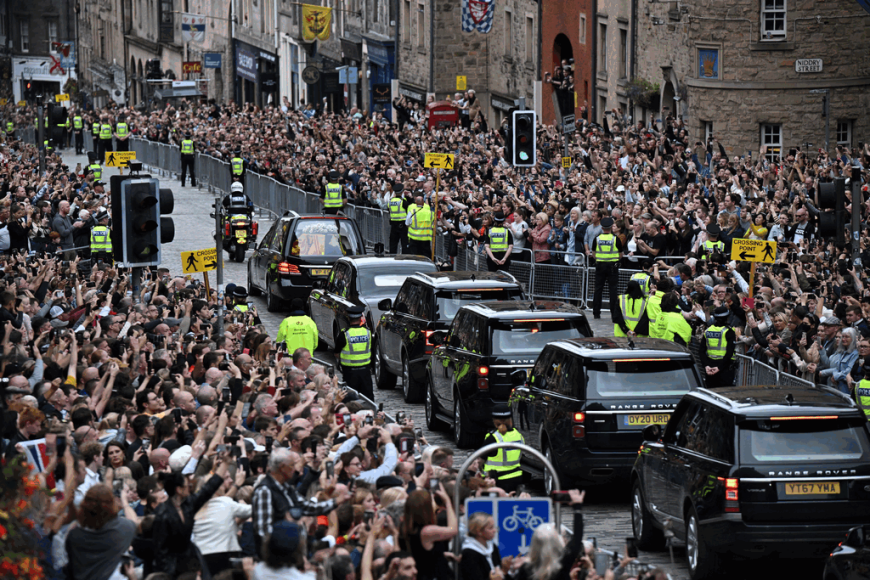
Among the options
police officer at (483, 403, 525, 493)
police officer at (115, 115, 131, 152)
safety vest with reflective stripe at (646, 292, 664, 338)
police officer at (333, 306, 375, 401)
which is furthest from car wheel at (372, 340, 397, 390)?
police officer at (115, 115, 131, 152)

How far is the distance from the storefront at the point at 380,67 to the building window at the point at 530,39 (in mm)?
9681

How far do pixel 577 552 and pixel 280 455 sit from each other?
2.14m

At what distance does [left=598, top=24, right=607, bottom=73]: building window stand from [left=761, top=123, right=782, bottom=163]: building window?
839cm

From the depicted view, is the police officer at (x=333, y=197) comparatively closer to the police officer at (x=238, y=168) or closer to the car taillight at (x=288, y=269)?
the car taillight at (x=288, y=269)

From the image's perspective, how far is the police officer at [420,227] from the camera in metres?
28.9

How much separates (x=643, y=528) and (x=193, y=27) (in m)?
74.0

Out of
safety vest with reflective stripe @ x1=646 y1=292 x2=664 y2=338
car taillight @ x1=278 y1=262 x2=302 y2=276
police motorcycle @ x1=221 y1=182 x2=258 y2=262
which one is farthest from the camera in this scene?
police motorcycle @ x1=221 y1=182 x2=258 y2=262

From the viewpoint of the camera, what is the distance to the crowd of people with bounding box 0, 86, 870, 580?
29.9ft

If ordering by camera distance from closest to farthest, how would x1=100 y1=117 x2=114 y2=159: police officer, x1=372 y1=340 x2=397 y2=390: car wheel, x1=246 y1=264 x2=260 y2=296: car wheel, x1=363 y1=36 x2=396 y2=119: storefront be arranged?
x1=372 y1=340 x2=397 y2=390: car wheel → x1=246 y1=264 x2=260 y2=296: car wheel → x1=100 y1=117 x2=114 y2=159: police officer → x1=363 y1=36 x2=396 y2=119: storefront

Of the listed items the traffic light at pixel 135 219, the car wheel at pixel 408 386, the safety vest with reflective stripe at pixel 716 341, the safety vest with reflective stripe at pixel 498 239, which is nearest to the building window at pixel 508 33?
the safety vest with reflective stripe at pixel 498 239

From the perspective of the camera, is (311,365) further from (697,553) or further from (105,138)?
(105,138)

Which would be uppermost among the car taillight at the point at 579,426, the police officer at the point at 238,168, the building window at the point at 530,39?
the building window at the point at 530,39

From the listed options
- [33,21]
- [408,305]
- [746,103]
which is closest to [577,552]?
[408,305]

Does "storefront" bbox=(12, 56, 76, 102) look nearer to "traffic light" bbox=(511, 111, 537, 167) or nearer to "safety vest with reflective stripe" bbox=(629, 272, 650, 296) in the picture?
"traffic light" bbox=(511, 111, 537, 167)
